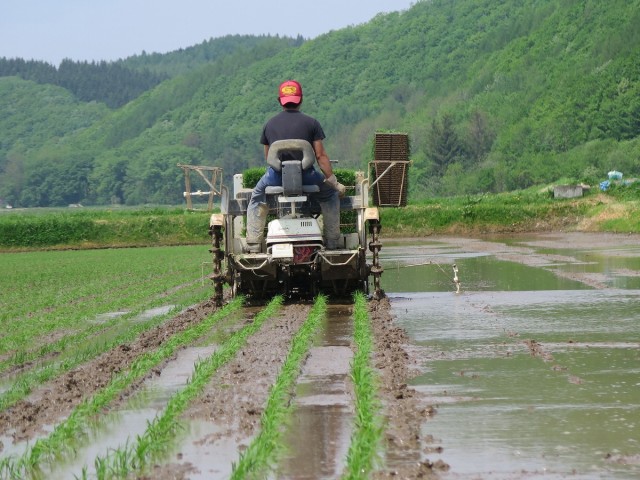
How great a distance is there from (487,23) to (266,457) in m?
183

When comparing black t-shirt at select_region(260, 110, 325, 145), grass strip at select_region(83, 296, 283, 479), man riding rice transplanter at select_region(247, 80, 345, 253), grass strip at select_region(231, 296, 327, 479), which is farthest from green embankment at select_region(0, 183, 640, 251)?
grass strip at select_region(83, 296, 283, 479)

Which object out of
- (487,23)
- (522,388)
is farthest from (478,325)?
(487,23)

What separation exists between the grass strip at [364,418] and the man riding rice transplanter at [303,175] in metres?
3.62

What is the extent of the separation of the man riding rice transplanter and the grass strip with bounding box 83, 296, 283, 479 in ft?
15.2

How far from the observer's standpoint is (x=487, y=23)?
185 meters

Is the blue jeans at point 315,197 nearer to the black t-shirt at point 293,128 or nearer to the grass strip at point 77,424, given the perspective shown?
the black t-shirt at point 293,128

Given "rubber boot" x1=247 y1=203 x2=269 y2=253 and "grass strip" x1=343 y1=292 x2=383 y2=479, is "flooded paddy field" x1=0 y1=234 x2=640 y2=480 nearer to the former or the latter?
"grass strip" x1=343 y1=292 x2=383 y2=479

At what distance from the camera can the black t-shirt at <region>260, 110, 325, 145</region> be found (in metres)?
15.3

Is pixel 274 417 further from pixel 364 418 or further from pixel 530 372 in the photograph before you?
pixel 530 372

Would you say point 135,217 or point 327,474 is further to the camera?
point 135,217

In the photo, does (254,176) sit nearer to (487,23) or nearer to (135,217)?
(135,217)

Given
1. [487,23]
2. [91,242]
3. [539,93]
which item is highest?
[487,23]

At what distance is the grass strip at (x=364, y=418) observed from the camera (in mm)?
6707

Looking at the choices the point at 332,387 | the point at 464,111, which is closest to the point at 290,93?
the point at 332,387
